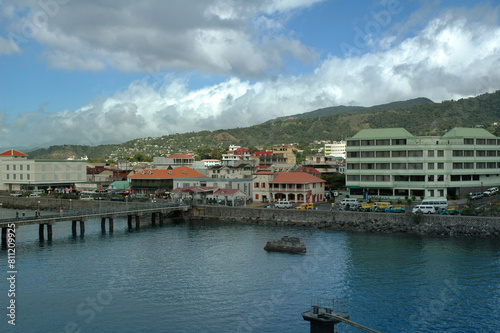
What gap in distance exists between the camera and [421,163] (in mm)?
57562

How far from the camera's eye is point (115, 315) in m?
23.8

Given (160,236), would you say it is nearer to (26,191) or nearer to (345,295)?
(345,295)

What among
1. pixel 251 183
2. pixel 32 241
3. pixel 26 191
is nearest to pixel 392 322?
pixel 32 241

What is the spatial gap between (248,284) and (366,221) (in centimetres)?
2353

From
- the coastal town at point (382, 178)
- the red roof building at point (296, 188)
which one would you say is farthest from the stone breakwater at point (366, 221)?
the red roof building at point (296, 188)

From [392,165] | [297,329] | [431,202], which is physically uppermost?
[392,165]

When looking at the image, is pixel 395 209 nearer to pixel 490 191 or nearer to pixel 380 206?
pixel 380 206

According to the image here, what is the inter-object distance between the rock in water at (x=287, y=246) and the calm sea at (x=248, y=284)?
0.93 meters

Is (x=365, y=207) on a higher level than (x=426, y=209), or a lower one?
lower

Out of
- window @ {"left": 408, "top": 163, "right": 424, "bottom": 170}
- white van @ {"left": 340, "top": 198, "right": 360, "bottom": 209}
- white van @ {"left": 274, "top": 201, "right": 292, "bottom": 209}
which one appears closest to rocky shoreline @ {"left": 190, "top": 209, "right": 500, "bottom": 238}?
white van @ {"left": 274, "top": 201, "right": 292, "bottom": 209}

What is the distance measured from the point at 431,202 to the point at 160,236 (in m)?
31.5

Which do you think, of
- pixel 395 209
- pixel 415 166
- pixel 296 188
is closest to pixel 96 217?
pixel 296 188

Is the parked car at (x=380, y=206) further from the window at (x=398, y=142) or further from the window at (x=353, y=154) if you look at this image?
the window at (x=353, y=154)

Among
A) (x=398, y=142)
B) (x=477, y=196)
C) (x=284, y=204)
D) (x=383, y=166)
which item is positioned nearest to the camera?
(x=477, y=196)
